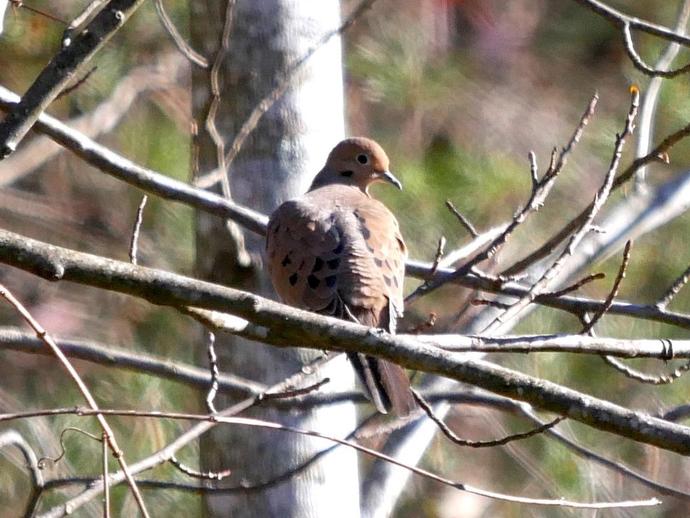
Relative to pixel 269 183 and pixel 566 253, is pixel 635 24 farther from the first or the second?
pixel 269 183

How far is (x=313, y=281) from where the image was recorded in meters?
3.46

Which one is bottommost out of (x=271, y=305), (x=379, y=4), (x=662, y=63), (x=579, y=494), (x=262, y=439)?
(x=271, y=305)

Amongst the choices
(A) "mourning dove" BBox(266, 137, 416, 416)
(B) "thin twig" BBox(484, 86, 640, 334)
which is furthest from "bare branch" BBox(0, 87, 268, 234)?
(B) "thin twig" BBox(484, 86, 640, 334)

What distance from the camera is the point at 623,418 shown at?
2090 millimetres

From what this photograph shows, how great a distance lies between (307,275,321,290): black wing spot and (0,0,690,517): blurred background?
1808 mm

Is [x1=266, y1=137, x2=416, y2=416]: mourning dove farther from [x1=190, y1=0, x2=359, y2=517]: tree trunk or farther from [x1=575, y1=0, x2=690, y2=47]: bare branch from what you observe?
[x1=575, y1=0, x2=690, y2=47]: bare branch

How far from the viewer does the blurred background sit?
5285 millimetres

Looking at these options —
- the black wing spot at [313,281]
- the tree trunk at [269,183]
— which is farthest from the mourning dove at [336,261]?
the tree trunk at [269,183]

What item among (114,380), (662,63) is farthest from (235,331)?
(114,380)

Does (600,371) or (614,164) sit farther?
(600,371)

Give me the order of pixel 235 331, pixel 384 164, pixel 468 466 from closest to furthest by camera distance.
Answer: pixel 235 331 → pixel 384 164 → pixel 468 466

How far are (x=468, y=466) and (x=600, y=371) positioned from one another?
0.82 m

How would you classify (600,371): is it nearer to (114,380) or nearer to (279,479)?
(114,380)

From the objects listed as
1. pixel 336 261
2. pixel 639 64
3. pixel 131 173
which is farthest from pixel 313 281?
pixel 639 64
